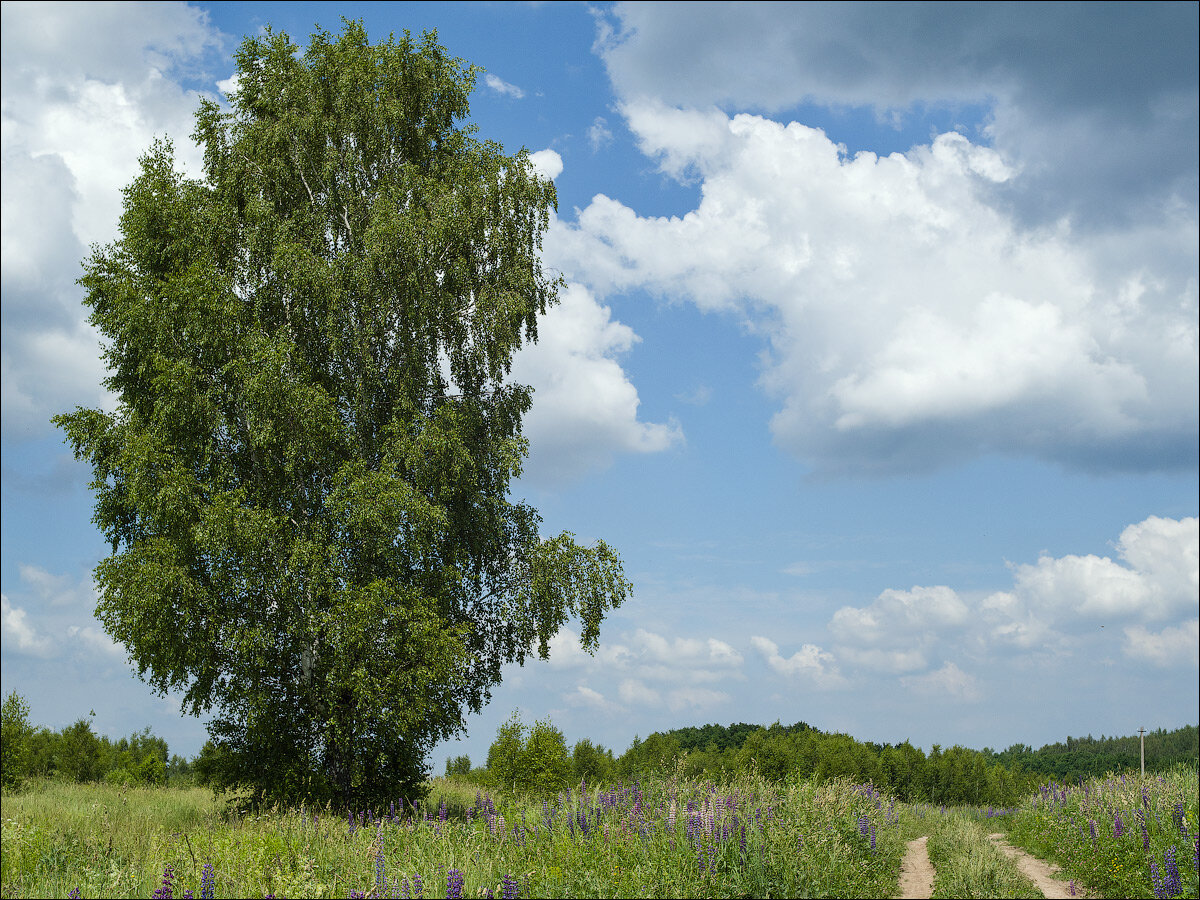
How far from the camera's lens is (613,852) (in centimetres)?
951

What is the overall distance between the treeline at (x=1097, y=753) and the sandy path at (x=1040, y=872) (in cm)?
5381

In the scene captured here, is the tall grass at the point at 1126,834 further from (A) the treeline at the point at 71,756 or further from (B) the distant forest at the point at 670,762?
(A) the treeline at the point at 71,756

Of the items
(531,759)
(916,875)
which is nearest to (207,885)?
(916,875)

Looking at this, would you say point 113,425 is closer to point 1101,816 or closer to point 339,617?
point 339,617

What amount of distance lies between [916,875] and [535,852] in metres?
5.29

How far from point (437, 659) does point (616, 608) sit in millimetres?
4183

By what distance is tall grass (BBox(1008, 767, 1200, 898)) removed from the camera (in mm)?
10000

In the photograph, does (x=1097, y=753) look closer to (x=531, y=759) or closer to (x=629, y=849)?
(x=531, y=759)

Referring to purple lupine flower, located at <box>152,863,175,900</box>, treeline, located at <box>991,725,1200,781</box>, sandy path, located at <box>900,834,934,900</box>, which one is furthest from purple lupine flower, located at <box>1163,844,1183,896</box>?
treeline, located at <box>991,725,1200,781</box>

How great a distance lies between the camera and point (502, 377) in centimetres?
2036

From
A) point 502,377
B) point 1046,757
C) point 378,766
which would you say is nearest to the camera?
point 378,766

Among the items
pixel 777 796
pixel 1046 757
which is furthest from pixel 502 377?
pixel 1046 757

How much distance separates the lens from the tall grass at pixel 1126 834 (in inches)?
394

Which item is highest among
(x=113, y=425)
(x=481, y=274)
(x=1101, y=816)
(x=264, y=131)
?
(x=264, y=131)
